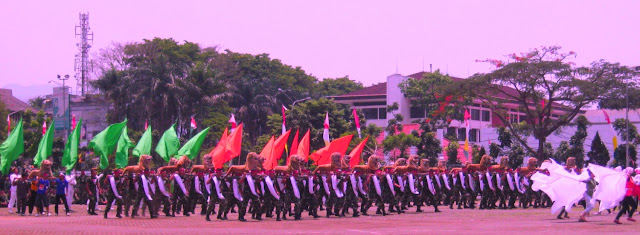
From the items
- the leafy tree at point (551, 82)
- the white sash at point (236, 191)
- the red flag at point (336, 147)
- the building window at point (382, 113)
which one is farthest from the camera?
the building window at point (382, 113)

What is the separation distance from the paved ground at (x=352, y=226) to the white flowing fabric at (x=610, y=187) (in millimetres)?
532

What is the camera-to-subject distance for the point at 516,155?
46094mm

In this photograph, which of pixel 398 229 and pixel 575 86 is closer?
pixel 398 229

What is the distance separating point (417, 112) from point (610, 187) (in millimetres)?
48215

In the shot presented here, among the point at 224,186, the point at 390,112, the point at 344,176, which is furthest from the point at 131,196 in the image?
the point at 390,112

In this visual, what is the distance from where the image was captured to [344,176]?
21703 mm

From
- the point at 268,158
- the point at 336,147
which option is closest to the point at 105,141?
the point at 268,158

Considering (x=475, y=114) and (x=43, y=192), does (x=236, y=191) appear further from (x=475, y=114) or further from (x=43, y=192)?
(x=475, y=114)

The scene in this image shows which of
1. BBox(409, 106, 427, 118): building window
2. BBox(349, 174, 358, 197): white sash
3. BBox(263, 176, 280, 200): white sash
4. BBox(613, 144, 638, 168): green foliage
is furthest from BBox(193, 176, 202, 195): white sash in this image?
BBox(409, 106, 427, 118): building window

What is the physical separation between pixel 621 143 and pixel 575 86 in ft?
26.7

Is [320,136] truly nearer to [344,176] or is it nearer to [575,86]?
[575,86]

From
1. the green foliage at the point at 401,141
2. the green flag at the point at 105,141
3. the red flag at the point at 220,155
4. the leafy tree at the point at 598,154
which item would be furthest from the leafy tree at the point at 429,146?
the green flag at the point at 105,141

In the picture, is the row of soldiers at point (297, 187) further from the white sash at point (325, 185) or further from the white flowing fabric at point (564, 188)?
the white flowing fabric at point (564, 188)

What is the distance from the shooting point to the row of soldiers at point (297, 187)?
2019cm
